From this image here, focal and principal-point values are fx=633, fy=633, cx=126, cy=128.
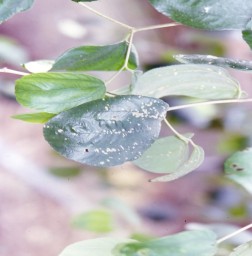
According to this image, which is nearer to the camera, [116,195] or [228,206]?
[228,206]

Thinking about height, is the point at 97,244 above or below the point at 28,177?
above

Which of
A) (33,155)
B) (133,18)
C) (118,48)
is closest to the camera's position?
(118,48)

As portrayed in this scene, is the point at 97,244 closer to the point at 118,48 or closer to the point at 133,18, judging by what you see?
the point at 118,48

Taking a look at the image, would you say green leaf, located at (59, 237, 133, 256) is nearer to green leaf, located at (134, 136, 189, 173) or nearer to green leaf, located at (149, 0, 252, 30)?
green leaf, located at (134, 136, 189, 173)

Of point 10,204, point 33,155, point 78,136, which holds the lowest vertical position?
point 10,204

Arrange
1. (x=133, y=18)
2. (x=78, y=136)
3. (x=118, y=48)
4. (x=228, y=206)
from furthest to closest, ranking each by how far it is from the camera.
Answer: (x=133, y=18)
(x=228, y=206)
(x=118, y=48)
(x=78, y=136)

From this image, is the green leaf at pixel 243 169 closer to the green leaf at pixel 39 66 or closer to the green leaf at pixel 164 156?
the green leaf at pixel 164 156

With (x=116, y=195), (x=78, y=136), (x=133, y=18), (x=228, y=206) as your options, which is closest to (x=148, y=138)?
(x=78, y=136)
